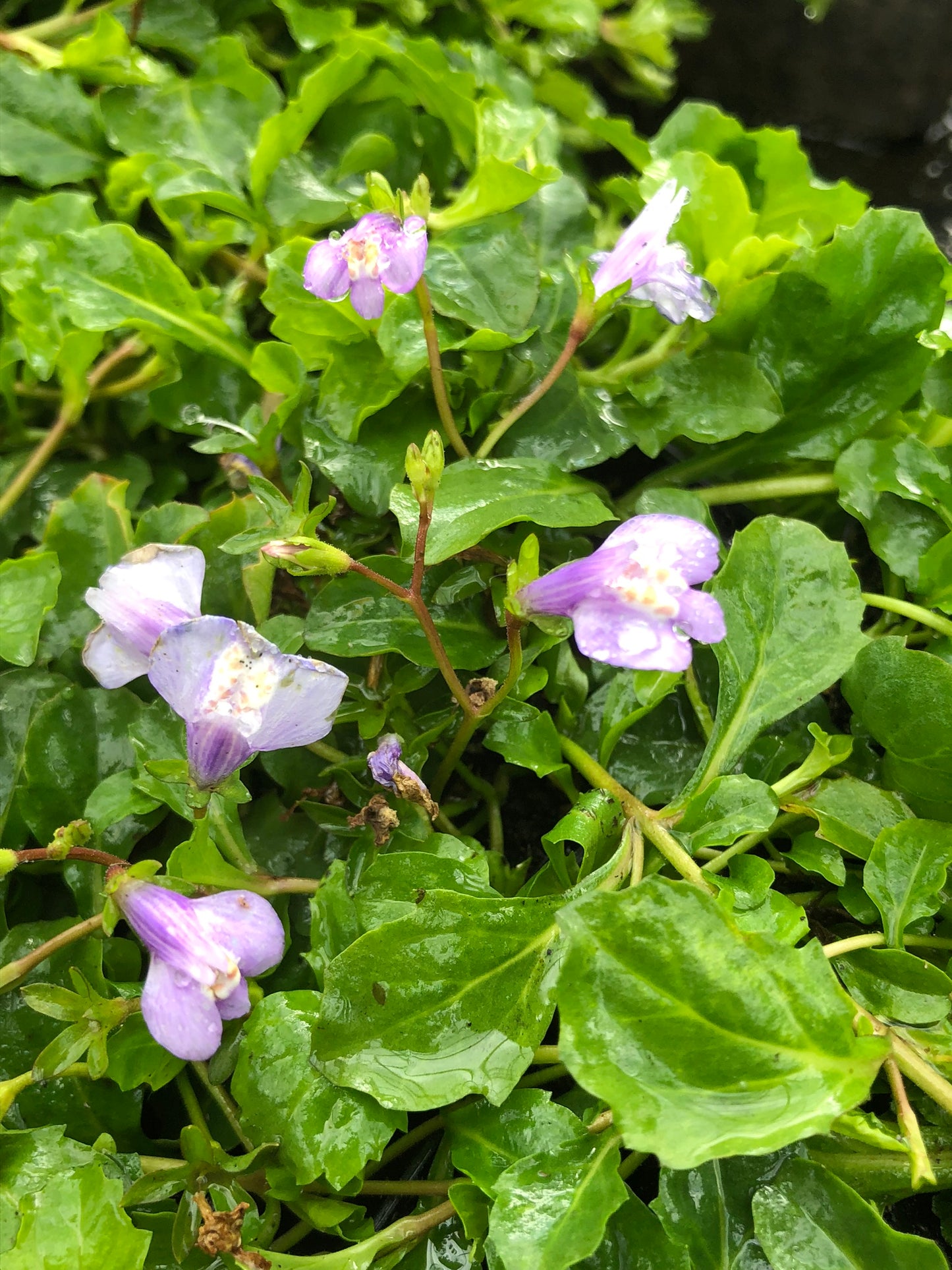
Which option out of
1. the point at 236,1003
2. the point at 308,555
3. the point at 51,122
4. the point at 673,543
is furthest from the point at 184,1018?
the point at 51,122

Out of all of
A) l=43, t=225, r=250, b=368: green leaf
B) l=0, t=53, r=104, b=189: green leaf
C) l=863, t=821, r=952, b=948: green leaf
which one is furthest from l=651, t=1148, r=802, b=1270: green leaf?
l=0, t=53, r=104, b=189: green leaf

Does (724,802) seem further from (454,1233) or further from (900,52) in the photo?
(900,52)

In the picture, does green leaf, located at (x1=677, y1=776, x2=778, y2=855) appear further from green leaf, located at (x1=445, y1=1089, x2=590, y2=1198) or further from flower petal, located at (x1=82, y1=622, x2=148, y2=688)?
flower petal, located at (x1=82, y1=622, x2=148, y2=688)

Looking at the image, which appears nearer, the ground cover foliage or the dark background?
the ground cover foliage

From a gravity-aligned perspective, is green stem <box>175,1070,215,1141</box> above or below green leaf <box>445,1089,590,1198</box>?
below

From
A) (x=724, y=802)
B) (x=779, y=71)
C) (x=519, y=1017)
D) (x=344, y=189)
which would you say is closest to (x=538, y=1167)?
(x=519, y=1017)

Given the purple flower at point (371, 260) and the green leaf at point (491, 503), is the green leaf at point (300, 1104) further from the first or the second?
the purple flower at point (371, 260)
